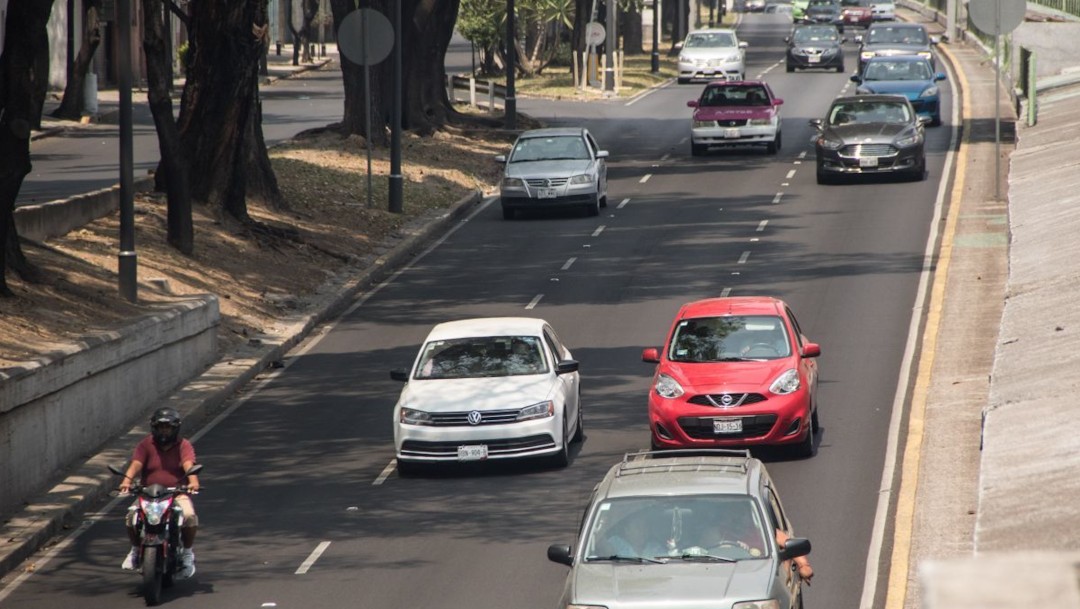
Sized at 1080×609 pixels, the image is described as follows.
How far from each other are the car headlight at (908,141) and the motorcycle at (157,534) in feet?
83.4

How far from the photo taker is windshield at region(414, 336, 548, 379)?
1853cm

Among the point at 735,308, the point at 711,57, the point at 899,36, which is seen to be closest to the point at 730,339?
the point at 735,308

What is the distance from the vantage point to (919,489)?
52.9 ft

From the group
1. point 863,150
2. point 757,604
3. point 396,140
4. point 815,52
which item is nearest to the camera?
point 757,604

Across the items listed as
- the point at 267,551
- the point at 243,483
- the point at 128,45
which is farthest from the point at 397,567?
the point at 128,45

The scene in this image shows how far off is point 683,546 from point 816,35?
6121cm

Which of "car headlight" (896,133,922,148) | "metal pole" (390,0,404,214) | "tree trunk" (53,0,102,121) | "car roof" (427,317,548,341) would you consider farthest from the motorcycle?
"tree trunk" (53,0,102,121)

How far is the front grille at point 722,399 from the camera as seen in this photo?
17.6m

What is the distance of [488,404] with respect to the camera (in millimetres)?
17781

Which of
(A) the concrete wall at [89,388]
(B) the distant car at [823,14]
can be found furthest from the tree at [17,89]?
(B) the distant car at [823,14]

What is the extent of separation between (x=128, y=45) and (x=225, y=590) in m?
10.3

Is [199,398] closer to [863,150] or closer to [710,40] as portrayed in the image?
[863,150]

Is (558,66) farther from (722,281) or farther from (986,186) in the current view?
(722,281)

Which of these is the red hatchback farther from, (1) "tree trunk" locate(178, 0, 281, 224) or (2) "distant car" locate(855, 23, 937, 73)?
(2) "distant car" locate(855, 23, 937, 73)
